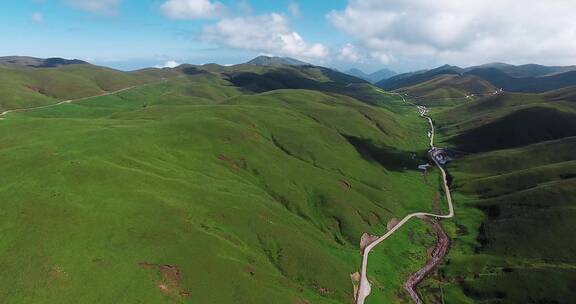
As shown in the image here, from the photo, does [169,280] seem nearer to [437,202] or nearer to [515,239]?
[515,239]

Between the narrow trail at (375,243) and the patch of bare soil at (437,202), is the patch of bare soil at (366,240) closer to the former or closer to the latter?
the narrow trail at (375,243)

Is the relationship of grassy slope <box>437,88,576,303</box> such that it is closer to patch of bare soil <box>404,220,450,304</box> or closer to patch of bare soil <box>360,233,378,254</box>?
patch of bare soil <box>404,220,450,304</box>

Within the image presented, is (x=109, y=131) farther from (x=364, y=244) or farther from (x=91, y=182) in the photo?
(x=364, y=244)

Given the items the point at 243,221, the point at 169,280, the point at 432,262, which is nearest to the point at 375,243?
the point at 432,262

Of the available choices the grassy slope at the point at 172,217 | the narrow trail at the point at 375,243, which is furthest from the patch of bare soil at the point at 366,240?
the grassy slope at the point at 172,217

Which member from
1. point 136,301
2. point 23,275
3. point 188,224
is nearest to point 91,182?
point 188,224

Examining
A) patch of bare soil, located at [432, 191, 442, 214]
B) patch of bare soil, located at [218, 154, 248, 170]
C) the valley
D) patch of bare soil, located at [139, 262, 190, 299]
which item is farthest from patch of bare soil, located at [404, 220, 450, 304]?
patch of bare soil, located at [218, 154, 248, 170]
